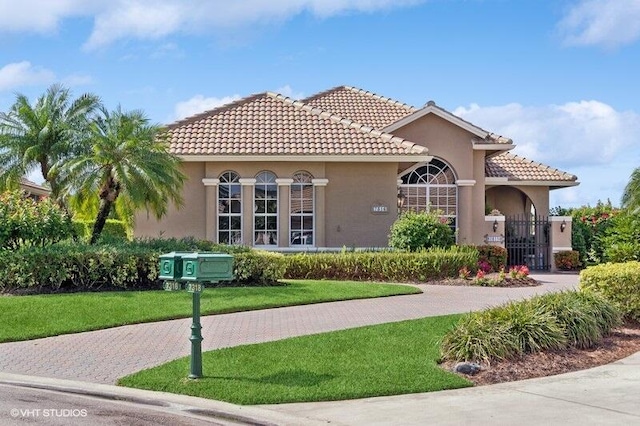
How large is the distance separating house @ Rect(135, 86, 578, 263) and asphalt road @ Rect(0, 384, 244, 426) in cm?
1483

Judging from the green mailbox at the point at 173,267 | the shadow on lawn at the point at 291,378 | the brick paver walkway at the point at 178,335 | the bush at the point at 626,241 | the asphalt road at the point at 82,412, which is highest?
the bush at the point at 626,241

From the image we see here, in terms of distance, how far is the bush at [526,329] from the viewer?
9859 mm

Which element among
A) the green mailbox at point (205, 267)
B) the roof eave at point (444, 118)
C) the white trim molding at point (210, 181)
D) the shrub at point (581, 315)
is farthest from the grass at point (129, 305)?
the roof eave at point (444, 118)

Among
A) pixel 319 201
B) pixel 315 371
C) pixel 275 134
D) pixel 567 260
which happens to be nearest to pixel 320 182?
pixel 319 201

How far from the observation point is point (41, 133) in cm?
2353

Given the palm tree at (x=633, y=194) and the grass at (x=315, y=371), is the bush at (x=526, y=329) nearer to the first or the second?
the grass at (x=315, y=371)

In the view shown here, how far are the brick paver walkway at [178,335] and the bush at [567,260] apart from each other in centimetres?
946

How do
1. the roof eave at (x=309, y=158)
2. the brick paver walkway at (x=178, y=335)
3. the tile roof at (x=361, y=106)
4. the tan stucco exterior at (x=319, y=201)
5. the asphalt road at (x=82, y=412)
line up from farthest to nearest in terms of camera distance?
the tile roof at (x=361, y=106), the tan stucco exterior at (x=319, y=201), the roof eave at (x=309, y=158), the brick paver walkway at (x=178, y=335), the asphalt road at (x=82, y=412)

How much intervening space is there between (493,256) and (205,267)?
15.8 m

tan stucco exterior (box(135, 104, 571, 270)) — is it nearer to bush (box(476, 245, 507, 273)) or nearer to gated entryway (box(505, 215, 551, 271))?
bush (box(476, 245, 507, 273))

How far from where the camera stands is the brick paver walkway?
9.99 metres

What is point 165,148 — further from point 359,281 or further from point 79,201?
point 359,281

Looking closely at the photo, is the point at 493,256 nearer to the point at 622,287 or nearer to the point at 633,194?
the point at 633,194

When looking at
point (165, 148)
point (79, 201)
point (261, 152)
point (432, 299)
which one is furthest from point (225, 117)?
point (432, 299)
